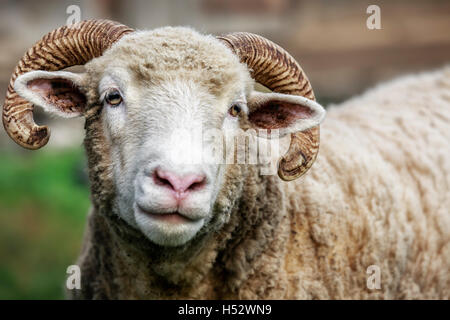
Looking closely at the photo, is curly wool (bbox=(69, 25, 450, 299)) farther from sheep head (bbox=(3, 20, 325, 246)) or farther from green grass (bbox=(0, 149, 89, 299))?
green grass (bbox=(0, 149, 89, 299))

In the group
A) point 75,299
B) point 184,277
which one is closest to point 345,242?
point 184,277

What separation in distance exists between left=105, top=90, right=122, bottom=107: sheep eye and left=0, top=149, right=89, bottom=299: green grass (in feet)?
18.3

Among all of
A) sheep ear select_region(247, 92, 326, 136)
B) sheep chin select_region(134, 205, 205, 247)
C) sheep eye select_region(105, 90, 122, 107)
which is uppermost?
sheep eye select_region(105, 90, 122, 107)

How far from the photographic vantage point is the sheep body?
434cm

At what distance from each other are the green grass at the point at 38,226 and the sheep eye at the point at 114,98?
18.3 feet

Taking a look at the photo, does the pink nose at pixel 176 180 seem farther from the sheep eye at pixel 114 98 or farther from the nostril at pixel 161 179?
the sheep eye at pixel 114 98

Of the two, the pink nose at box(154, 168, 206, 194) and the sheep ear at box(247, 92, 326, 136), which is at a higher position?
the sheep ear at box(247, 92, 326, 136)

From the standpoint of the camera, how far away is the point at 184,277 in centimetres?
431

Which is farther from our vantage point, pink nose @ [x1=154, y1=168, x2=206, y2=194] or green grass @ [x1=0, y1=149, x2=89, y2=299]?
green grass @ [x1=0, y1=149, x2=89, y2=299]

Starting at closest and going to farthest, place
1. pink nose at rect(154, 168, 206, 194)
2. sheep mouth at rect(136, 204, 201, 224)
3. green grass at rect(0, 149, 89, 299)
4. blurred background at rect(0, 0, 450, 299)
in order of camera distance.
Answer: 1. pink nose at rect(154, 168, 206, 194)
2. sheep mouth at rect(136, 204, 201, 224)
3. green grass at rect(0, 149, 89, 299)
4. blurred background at rect(0, 0, 450, 299)

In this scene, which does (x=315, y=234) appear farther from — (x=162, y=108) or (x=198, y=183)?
(x=162, y=108)

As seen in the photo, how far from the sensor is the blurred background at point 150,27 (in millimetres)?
9562

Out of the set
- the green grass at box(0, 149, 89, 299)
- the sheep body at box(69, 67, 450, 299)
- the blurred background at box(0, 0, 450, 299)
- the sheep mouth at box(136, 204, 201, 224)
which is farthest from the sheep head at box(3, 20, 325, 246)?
the blurred background at box(0, 0, 450, 299)

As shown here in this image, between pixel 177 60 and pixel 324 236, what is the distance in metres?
1.59
